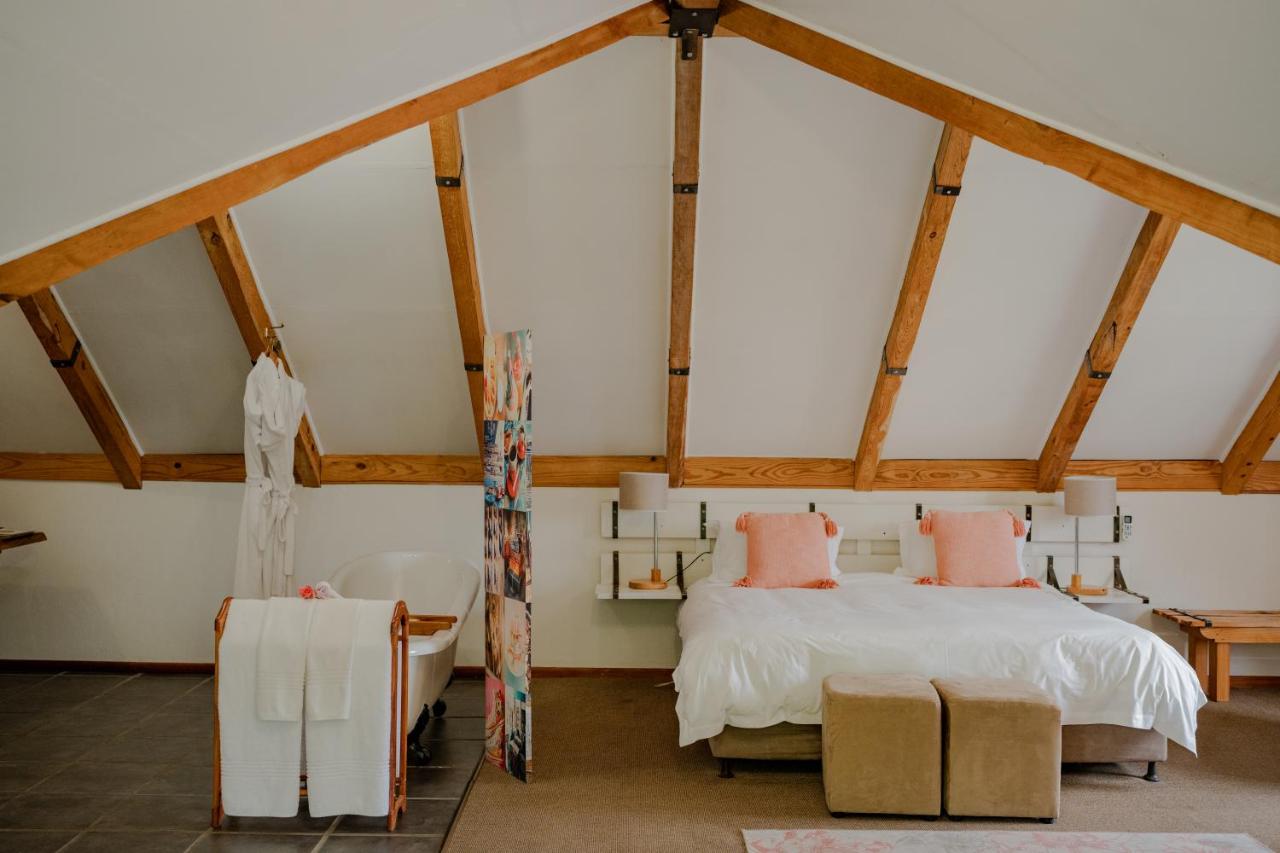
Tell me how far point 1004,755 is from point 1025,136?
226cm

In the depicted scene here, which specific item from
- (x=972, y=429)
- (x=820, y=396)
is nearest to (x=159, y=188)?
(x=820, y=396)

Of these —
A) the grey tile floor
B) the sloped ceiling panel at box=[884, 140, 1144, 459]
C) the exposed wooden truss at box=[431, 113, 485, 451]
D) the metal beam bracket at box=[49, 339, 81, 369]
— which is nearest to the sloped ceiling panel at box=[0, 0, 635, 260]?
the exposed wooden truss at box=[431, 113, 485, 451]

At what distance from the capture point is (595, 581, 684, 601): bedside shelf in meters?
5.21

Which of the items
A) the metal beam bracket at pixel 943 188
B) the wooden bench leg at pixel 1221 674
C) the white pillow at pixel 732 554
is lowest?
the wooden bench leg at pixel 1221 674

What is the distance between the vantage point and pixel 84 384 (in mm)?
5043

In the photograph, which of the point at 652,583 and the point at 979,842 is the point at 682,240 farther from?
the point at 979,842

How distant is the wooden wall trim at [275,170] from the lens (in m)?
2.68

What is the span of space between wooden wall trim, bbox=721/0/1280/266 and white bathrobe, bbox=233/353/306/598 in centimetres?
285

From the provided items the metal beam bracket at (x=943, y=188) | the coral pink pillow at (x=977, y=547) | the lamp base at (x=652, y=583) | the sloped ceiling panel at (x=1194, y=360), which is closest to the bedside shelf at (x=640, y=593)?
the lamp base at (x=652, y=583)

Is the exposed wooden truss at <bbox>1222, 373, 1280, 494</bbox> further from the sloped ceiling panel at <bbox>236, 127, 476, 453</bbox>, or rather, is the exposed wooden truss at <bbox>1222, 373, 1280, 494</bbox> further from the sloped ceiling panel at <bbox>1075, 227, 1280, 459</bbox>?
the sloped ceiling panel at <bbox>236, 127, 476, 453</bbox>

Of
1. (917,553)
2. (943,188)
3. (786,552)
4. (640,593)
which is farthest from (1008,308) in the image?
(640,593)

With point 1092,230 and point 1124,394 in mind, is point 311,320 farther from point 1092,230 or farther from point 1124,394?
point 1124,394

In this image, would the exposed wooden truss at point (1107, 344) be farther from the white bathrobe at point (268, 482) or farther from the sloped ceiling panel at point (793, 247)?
the white bathrobe at point (268, 482)

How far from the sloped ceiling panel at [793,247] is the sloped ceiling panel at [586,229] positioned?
243mm
